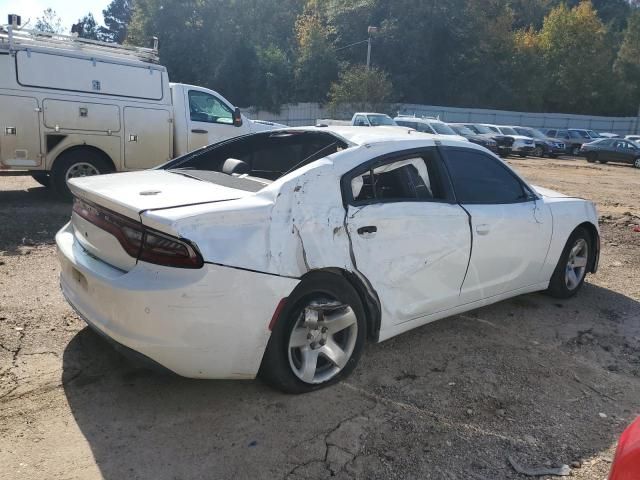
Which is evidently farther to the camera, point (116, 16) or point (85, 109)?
point (116, 16)

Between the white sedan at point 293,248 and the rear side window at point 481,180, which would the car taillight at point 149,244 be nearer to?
the white sedan at point 293,248

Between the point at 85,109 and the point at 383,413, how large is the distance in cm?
720

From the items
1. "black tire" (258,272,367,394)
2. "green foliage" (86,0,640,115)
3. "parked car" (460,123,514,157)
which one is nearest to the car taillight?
"black tire" (258,272,367,394)

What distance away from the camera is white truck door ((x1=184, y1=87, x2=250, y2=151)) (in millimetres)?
9852

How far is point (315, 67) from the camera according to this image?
160 ft

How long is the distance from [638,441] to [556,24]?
64.4 meters

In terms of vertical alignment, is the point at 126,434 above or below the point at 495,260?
below

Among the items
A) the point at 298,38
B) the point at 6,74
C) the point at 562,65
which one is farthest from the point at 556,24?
the point at 6,74

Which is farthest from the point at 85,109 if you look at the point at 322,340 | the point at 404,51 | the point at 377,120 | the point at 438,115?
the point at 404,51

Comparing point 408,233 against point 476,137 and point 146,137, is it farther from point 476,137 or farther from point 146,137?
point 476,137

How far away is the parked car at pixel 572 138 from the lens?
33.4 metres

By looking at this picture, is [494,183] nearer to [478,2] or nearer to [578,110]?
[478,2]

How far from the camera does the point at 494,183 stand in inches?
178

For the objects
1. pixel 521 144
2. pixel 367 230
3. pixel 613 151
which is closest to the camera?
pixel 367 230
